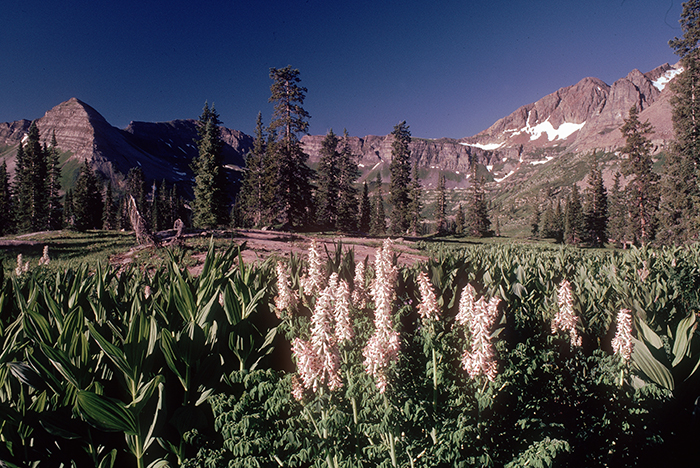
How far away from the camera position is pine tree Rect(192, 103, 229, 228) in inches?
1314

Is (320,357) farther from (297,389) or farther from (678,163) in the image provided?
(678,163)

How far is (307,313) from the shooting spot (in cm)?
269

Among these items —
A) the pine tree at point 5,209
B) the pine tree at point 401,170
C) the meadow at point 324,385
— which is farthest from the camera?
the pine tree at point 5,209

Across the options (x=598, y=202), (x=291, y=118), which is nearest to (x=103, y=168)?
(x=291, y=118)

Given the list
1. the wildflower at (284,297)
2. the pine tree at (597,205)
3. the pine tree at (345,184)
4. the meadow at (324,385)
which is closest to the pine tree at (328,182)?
the pine tree at (345,184)

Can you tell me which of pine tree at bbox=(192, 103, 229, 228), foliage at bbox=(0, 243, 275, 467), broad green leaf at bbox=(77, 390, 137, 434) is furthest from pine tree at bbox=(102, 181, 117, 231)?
broad green leaf at bbox=(77, 390, 137, 434)

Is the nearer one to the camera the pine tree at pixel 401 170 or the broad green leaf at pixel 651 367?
the broad green leaf at pixel 651 367

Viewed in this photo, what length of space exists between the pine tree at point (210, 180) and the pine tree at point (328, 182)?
17438 mm

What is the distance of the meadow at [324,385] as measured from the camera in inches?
66.7

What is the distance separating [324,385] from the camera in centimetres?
201

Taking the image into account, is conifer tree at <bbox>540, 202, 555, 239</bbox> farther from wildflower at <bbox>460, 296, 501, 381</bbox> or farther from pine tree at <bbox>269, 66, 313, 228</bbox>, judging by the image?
wildflower at <bbox>460, 296, 501, 381</bbox>

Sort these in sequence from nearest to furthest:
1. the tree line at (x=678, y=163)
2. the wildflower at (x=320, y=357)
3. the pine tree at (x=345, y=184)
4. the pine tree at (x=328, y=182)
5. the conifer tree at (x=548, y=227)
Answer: the wildflower at (x=320, y=357)
the tree line at (x=678, y=163)
the pine tree at (x=328, y=182)
the pine tree at (x=345, y=184)
the conifer tree at (x=548, y=227)

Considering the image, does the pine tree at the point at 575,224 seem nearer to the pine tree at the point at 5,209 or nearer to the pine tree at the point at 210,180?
the pine tree at the point at 210,180

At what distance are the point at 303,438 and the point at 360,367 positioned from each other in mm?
518
